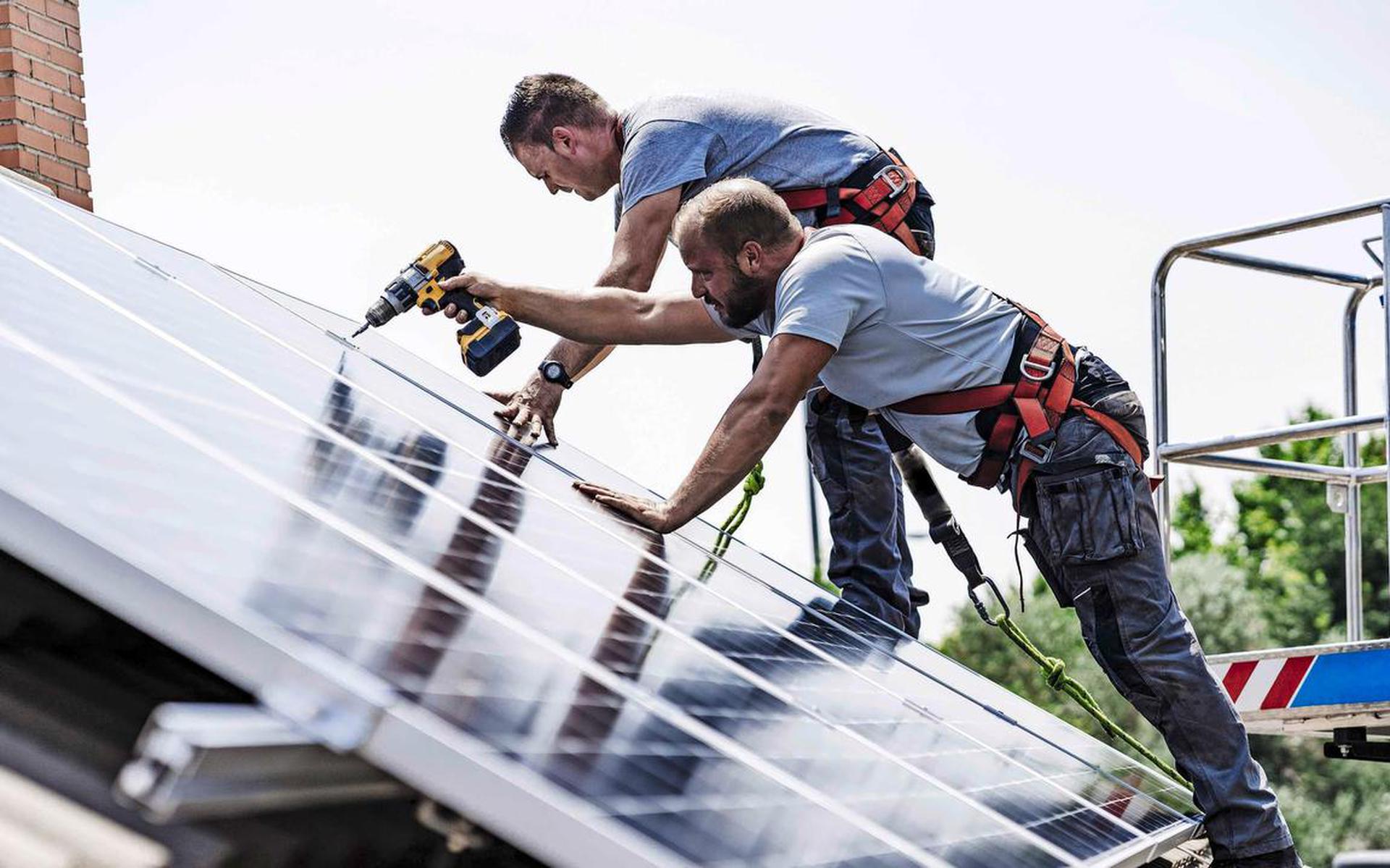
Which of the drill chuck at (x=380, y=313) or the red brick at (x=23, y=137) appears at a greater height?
the red brick at (x=23, y=137)

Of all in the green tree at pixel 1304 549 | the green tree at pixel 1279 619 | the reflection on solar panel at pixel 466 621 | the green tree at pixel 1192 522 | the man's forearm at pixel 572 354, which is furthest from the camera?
the green tree at pixel 1192 522

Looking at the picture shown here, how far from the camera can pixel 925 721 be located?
10.4 ft

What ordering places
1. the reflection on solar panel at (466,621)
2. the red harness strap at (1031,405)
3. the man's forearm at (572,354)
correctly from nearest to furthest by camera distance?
the reflection on solar panel at (466,621), the red harness strap at (1031,405), the man's forearm at (572,354)

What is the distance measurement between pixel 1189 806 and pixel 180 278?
3079mm

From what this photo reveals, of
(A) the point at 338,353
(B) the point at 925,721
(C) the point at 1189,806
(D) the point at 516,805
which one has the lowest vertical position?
(C) the point at 1189,806

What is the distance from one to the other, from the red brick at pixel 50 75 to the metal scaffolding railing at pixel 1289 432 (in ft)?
16.5

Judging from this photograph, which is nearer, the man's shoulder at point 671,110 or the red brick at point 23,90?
the man's shoulder at point 671,110

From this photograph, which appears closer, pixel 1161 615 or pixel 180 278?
pixel 1161 615

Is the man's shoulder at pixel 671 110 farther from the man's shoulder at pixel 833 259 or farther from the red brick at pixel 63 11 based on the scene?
the red brick at pixel 63 11

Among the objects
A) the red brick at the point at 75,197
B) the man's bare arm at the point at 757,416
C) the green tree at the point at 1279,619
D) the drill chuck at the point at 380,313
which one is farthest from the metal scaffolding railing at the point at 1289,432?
the green tree at the point at 1279,619

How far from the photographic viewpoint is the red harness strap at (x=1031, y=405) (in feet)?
13.2

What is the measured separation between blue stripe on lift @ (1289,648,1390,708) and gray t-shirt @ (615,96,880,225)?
2392 millimetres

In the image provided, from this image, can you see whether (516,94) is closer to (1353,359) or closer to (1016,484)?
(1016,484)

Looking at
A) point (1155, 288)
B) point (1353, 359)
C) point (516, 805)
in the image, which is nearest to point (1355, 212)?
point (1155, 288)
